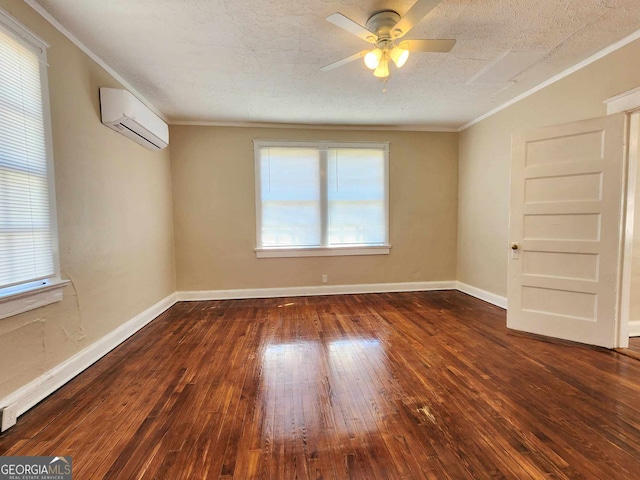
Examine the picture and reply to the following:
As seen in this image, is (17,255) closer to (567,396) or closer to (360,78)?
(360,78)

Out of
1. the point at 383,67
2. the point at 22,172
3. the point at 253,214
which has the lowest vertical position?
the point at 253,214

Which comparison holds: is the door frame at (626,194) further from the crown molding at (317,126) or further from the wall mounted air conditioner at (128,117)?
the wall mounted air conditioner at (128,117)

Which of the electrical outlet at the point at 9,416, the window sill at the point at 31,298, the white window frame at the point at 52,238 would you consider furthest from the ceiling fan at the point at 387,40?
the electrical outlet at the point at 9,416

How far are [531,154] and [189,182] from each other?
4.45 meters

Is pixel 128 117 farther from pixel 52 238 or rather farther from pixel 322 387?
pixel 322 387

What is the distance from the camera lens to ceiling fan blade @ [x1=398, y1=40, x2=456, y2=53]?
6.45ft

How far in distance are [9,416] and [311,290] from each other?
3422 millimetres

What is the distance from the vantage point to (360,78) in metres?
2.96

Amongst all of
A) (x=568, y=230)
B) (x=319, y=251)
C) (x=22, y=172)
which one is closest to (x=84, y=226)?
(x=22, y=172)

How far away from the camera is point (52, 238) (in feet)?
6.82

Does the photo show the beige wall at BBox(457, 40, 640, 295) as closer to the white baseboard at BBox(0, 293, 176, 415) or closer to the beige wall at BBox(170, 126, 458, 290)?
the beige wall at BBox(170, 126, 458, 290)

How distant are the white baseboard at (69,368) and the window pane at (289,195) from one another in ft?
6.87

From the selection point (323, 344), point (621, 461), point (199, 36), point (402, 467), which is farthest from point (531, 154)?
point (199, 36)

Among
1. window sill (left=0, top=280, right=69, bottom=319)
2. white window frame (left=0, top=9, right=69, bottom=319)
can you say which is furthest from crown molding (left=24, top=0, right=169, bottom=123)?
window sill (left=0, top=280, right=69, bottom=319)
